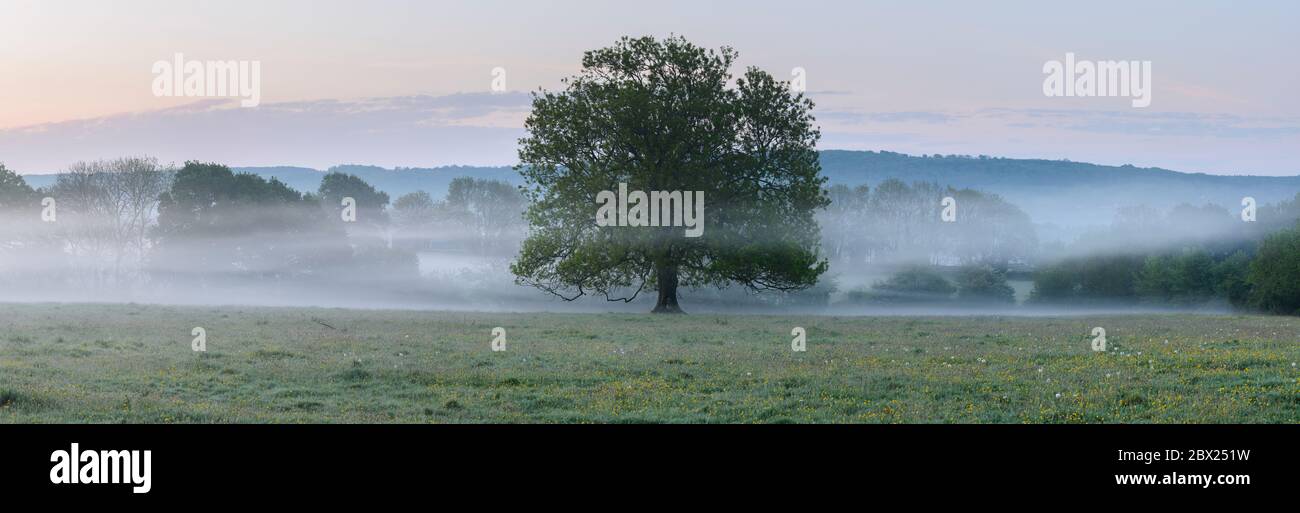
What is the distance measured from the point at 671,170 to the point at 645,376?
78.5 feet

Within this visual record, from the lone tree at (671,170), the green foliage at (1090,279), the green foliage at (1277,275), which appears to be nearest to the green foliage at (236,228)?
the lone tree at (671,170)

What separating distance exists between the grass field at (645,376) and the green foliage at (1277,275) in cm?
4203

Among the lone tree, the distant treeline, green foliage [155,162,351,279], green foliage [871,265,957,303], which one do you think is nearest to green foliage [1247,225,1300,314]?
the distant treeline

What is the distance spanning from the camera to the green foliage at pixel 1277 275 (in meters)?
66.8

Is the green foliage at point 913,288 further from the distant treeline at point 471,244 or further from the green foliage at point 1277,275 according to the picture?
the green foliage at point 1277,275

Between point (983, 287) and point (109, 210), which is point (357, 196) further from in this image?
point (983, 287)

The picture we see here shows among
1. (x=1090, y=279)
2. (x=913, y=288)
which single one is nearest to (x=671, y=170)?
(x=913, y=288)

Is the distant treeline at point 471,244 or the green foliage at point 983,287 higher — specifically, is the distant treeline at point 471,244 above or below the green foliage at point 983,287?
above

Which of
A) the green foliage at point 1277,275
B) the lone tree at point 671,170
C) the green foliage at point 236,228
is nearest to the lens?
the lone tree at point 671,170

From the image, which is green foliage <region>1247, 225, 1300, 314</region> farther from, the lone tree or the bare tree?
the bare tree

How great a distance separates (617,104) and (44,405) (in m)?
29.9

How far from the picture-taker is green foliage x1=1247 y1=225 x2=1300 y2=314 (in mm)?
66750

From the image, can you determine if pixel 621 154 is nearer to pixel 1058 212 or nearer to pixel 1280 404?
pixel 1280 404

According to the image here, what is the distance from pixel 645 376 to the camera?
19.2 meters
